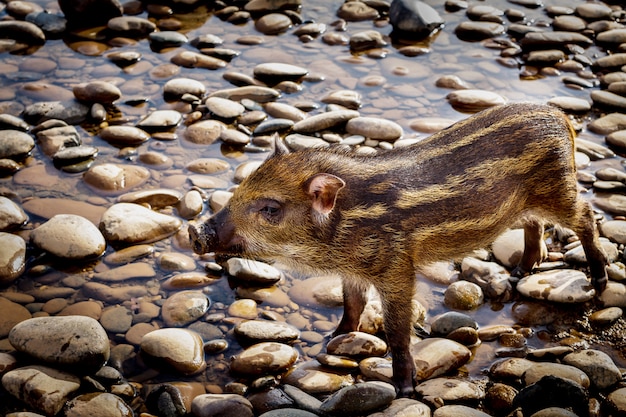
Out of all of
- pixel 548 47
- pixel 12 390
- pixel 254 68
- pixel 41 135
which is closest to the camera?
pixel 12 390

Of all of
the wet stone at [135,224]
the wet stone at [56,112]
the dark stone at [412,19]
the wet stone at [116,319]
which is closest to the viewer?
the wet stone at [116,319]

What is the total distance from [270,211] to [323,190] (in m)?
0.41

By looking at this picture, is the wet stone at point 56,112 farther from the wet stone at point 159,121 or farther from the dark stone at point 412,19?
the dark stone at point 412,19

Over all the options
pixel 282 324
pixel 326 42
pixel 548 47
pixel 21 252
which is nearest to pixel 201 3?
pixel 326 42

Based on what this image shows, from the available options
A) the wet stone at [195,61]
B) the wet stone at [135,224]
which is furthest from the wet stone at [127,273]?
the wet stone at [195,61]

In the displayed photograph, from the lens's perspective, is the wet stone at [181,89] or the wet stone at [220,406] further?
the wet stone at [181,89]

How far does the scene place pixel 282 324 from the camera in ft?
17.2

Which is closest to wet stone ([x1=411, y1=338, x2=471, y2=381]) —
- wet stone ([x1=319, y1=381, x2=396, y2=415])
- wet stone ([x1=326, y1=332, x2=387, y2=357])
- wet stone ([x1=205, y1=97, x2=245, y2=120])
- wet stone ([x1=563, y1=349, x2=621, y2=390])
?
wet stone ([x1=326, y1=332, x2=387, y2=357])

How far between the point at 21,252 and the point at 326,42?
532 centimetres

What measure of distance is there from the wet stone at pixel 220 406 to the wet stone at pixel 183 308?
0.88 m

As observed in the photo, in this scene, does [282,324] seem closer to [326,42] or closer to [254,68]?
[254,68]

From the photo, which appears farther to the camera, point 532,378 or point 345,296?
point 345,296

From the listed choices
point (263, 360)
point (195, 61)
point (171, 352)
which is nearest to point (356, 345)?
point (263, 360)

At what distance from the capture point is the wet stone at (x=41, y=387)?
4.33 m
